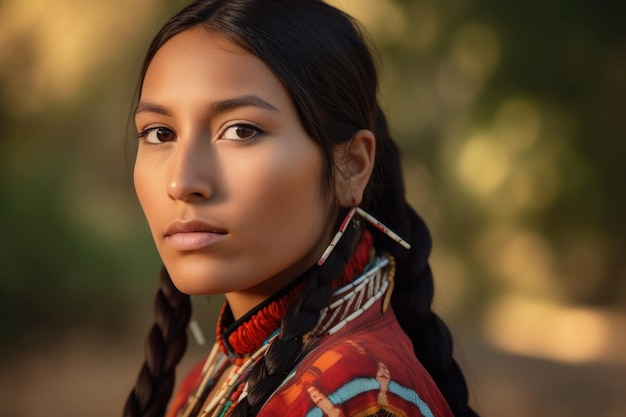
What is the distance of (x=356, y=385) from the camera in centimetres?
130

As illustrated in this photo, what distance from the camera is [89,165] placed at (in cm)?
550

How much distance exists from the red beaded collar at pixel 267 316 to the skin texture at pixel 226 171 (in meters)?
0.06

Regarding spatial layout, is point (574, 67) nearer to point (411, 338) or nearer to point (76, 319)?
point (76, 319)

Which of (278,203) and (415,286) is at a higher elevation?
(278,203)

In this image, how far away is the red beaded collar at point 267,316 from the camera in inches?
60.2

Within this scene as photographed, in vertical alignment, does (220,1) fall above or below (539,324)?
above

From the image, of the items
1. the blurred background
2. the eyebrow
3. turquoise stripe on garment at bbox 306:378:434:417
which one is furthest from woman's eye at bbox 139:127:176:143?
the blurred background

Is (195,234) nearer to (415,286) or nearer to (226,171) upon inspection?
(226,171)

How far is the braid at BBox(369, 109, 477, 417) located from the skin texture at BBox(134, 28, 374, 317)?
30cm

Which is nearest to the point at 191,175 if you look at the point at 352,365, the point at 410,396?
the point at 352,365

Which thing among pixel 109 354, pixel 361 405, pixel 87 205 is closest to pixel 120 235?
pixel 87 205

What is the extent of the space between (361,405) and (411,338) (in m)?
0.47

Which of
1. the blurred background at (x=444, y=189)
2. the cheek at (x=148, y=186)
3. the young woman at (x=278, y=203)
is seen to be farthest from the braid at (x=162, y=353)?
the blurred background at (x=444, y=189)

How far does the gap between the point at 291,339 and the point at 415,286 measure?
1.33ft
